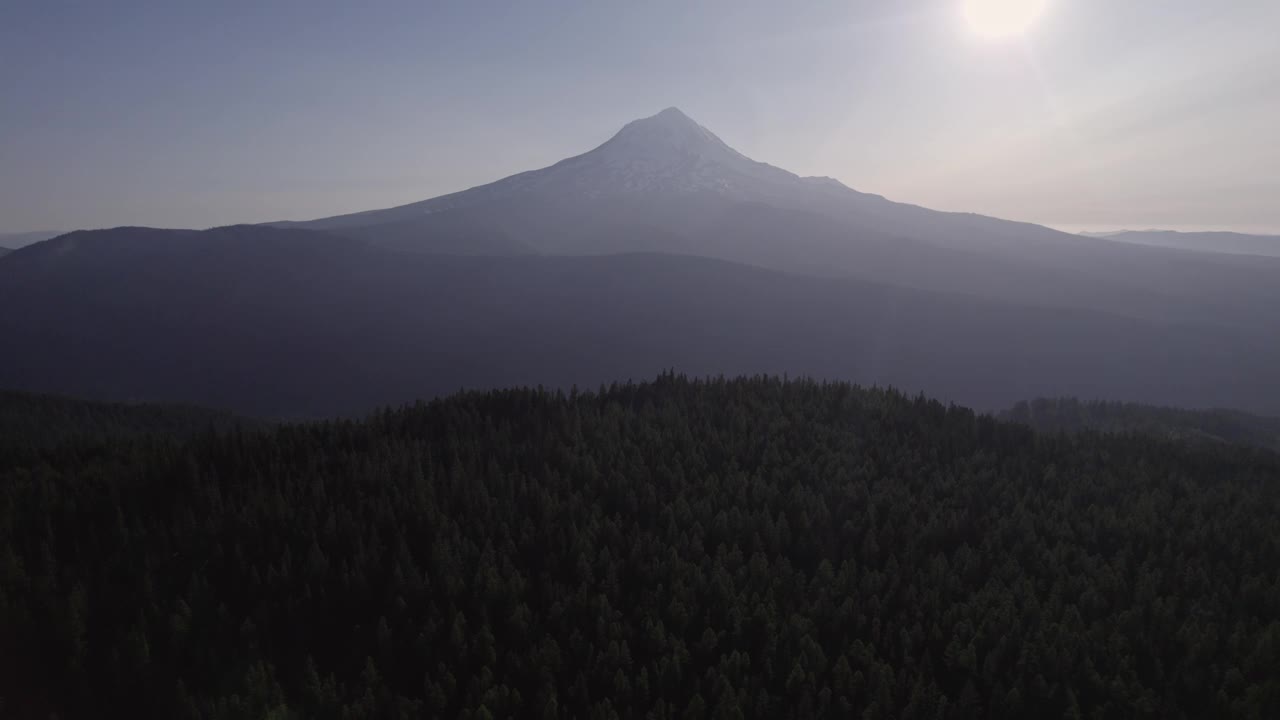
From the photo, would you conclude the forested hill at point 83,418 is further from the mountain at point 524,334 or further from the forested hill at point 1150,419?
the mountain at point 524,334

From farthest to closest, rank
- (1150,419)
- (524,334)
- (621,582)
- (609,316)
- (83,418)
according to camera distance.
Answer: (609,316), (524,334), (1150,419), (83,418), (621,582)

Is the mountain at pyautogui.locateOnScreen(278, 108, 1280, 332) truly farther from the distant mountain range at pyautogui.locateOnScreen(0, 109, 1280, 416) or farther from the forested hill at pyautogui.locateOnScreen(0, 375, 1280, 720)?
the forested hill at pyautogui.locateOnScreen(0, 375, 1280, 720)

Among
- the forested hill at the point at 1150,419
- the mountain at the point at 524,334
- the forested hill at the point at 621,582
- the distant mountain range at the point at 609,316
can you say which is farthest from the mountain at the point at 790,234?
the forested hill at the point at 621,582

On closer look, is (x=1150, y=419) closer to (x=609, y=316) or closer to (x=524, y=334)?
(x=524, y=334)

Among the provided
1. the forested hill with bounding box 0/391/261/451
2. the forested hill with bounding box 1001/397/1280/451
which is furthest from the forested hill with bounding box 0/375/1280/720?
the forested hill with bounding box 1001/397/1280/451

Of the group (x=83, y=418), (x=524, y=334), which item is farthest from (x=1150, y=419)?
(x=524, y=334)

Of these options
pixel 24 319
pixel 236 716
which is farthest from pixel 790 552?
pixel 24 319
